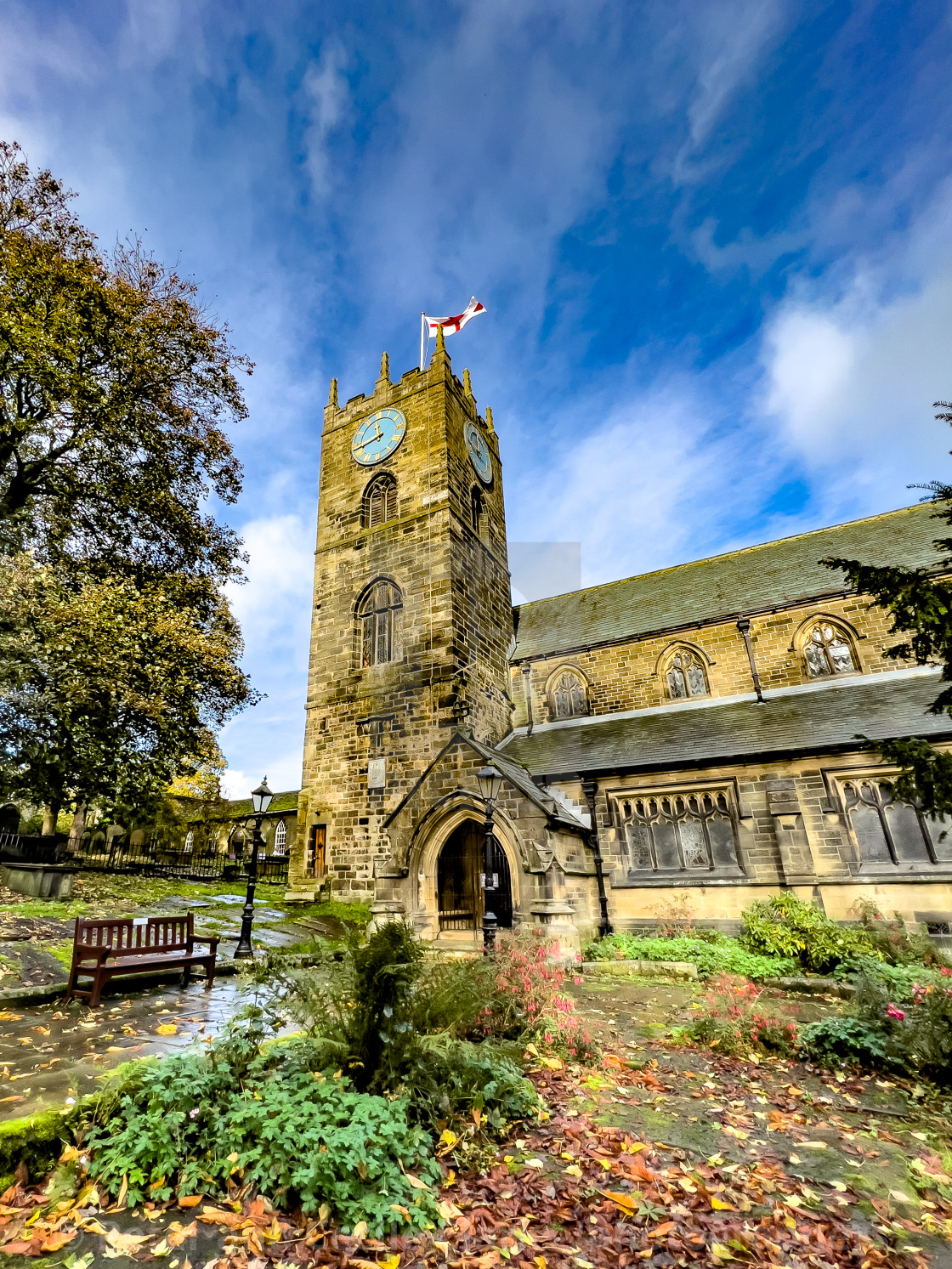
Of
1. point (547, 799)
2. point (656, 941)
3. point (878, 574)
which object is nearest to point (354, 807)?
point (547, 799)

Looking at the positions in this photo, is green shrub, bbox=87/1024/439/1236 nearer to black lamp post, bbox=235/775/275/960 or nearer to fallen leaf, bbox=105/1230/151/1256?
fallen leaf, bbox=105/1230/151/1256

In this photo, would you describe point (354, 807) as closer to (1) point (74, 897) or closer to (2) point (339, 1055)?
(1) point (74, 897)

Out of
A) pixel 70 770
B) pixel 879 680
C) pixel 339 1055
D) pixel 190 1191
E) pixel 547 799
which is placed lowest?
pixel 190 1191

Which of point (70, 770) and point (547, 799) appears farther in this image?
point (70, 770)

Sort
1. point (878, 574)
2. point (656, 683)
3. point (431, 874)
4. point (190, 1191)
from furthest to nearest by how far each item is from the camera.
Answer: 1. point (656, 683)
2. point (431, 874)
3. point (878, 574)
4. point (190, 1191)

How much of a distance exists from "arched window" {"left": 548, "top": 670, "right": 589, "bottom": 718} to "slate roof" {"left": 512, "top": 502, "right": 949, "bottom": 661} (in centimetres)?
97

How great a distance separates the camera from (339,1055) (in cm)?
454

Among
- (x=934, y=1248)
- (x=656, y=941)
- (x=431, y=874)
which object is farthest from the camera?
(x=431, y=874)

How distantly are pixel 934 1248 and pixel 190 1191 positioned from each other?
13.8ft

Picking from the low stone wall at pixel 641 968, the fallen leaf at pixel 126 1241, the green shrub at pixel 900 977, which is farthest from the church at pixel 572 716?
the fallen leaf at pixel 126 1241

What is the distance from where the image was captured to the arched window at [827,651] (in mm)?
15912

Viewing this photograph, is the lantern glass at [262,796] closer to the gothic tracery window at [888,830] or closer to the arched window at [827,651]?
the gothic tracery window at [888,830]

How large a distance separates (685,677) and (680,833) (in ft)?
18.1

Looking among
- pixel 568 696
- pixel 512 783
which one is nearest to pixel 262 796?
pixel 512 783
